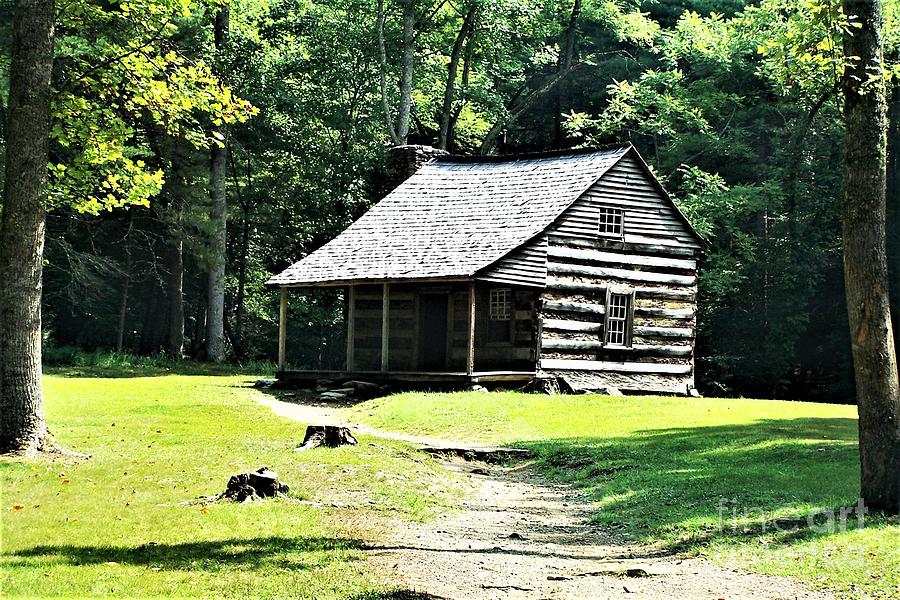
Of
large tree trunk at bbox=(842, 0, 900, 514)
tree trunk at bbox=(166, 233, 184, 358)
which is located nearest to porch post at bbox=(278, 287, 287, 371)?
tree trunk at bbox=(166, 233, 184, 358)

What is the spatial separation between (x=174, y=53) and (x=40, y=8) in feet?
7.90

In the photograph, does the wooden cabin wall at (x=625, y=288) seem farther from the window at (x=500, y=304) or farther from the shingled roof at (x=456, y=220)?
the window at (x=500, y=304)

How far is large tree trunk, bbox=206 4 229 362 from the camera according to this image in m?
42.6

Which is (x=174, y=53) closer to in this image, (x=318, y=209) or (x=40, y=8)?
(x=40, y=8)

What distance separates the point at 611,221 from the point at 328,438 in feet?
55.4

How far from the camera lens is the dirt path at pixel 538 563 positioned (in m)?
9.30

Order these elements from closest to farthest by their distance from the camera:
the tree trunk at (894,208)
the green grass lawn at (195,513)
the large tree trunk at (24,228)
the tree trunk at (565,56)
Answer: the green grass lawn at (195,513) → the large tree trunk at (24,228) → the tree trunk at (894,208) → the tree trunk at (565,56)

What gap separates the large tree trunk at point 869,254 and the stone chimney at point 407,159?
27.1 metres

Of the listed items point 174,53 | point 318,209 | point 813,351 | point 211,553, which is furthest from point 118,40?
point 813,351

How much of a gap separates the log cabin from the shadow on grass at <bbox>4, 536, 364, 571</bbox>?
18.3 m

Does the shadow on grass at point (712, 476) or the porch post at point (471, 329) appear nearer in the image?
the shadow on grass at point (712, 476)

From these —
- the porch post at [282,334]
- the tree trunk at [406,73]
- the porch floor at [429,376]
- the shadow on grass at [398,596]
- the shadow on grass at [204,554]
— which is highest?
the tree trunk at [406,73]

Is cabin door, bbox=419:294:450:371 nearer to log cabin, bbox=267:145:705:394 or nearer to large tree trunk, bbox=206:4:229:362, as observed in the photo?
log cabin, bbox=267:145:705:394

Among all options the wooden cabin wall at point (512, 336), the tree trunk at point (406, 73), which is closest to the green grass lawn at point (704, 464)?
the wooden cabin wall at point (512, 336)
